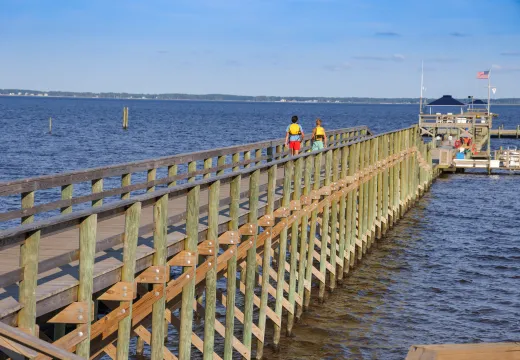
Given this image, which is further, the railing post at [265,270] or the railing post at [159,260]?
the railing post at [265,270]

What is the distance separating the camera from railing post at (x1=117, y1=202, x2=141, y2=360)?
8039mm

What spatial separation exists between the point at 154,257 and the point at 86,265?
173cm

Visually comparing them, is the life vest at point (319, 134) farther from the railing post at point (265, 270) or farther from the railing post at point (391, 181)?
the railing post at point (265, 270)

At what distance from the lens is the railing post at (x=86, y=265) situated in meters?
7.12

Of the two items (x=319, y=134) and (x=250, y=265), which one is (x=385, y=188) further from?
(x=250, y=265)

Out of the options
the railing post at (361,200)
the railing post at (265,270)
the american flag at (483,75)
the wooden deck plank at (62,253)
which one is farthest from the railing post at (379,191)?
the american flag at (483,75)

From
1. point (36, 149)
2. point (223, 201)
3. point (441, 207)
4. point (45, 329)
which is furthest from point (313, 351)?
point (36, 149)

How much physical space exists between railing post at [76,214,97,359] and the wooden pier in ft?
0.03

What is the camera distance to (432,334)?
16188mm

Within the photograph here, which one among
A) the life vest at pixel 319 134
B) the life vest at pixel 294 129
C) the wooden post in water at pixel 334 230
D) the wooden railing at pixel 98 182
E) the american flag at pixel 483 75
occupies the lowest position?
the wooden post in water at pixel 334 230

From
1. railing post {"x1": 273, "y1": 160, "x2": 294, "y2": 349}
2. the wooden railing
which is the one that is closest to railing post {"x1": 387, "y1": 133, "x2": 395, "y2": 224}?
the wooden railing

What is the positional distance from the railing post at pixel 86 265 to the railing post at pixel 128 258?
2.71ft

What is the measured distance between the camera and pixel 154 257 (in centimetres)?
885

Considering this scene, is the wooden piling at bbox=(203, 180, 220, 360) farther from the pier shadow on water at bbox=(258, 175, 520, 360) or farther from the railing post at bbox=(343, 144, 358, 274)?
the railing post at bbox=(343, 144, 358, 274)
